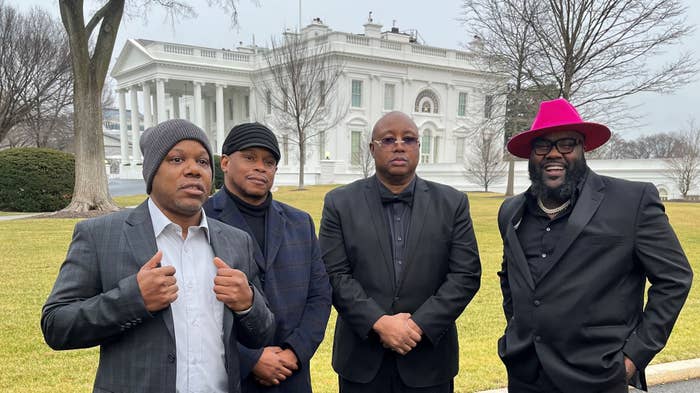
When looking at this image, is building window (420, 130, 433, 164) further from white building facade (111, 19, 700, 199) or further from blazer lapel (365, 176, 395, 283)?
blazer lapel (365, 176, 395, 283)

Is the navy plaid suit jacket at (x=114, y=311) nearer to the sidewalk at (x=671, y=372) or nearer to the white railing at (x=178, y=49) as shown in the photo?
the sidewalk at (x=671, y=372)

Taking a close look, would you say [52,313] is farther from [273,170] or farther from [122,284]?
[273,170]

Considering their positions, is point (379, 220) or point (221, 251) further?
point (379, 220)

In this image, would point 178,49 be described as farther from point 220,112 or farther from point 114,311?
point 114,311

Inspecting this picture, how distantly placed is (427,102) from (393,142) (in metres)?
50.4

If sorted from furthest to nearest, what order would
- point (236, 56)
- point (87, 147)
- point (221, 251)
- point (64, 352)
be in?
point (236, 56)
point (87, 147)
point (64, 352)
point (221, 251)

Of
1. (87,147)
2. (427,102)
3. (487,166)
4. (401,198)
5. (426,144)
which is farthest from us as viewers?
(427,102)

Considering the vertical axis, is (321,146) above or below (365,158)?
above

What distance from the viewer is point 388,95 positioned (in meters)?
49.1

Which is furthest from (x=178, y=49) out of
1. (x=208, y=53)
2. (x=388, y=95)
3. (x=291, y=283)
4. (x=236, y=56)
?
(x=291, y=283)

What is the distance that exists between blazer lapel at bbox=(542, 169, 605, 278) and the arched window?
4920 centimetres

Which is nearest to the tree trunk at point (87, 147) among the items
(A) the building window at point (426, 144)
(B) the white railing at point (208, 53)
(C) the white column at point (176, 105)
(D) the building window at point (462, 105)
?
(B) the white railing at point (208, 53)

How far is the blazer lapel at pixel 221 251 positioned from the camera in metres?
2.09

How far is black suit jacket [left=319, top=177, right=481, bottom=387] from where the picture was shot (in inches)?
115
